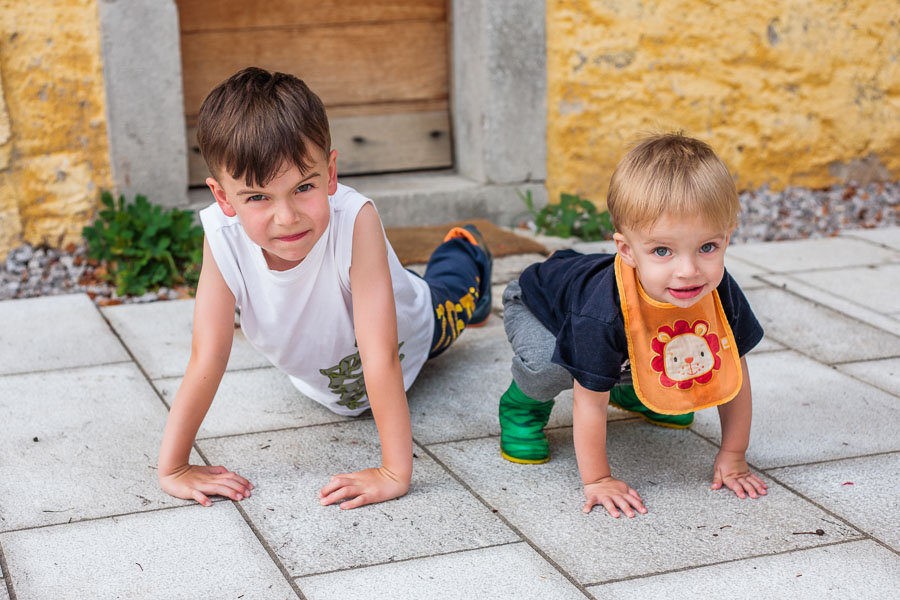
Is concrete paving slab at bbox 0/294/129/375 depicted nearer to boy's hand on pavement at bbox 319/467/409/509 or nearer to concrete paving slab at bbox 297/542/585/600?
boy's hand on pavement at bbox 319/467/409/509

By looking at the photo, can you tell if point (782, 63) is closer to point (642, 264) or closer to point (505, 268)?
point (505, 268)

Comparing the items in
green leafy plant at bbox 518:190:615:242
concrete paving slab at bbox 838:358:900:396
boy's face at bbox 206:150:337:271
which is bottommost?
concrete paving slab at bbox 838:358:900:396

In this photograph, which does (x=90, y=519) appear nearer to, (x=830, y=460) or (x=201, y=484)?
(x=201, y=484)


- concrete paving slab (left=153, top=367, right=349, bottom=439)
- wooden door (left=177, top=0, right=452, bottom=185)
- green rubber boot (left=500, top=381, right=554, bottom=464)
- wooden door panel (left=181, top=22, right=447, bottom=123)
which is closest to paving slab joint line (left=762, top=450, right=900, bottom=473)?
green rubber boot (left=500, top=381, right=554, bottom=464)

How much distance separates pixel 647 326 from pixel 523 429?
0.43 meters

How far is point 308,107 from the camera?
1.96 meters

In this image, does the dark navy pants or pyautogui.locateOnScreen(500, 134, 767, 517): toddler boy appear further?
the dark navy pants

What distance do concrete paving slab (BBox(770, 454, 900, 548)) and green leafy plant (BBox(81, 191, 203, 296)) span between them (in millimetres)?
2321

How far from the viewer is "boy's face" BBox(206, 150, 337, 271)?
194 centimetres

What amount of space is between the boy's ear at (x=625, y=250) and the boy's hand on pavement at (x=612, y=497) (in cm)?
46

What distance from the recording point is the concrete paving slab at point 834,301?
10.6 ft

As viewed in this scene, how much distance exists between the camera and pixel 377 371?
2137 mm

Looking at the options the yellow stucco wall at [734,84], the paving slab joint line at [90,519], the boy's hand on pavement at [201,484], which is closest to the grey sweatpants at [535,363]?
the boy's hand on pavement at [201,484]

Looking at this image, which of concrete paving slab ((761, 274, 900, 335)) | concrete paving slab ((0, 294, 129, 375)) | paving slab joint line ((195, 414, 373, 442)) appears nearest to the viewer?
paving slab joint line ((195, 414, 373, 442))
